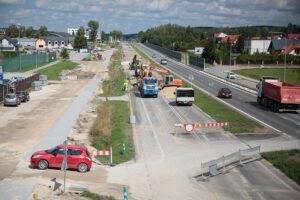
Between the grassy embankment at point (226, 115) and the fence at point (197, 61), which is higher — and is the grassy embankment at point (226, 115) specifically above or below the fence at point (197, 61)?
below

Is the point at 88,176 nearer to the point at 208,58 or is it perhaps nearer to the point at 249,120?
the point at 249,120

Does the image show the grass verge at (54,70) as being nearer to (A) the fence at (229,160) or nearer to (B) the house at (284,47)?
(A) the fence at (229,160)

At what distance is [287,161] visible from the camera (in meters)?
29.0

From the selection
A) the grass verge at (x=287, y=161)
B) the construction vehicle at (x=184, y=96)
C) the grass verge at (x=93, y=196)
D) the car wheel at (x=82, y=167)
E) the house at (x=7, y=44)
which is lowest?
the grass verge at (x=287, y=161)

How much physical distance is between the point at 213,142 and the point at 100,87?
4140 centimetres

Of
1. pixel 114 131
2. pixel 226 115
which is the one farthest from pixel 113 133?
pixel 226 115

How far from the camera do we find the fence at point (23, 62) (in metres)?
91.8

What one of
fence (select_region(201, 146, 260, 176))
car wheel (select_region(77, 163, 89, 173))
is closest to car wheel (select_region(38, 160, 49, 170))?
car wheel (select_region(77, 163, 89, 173))

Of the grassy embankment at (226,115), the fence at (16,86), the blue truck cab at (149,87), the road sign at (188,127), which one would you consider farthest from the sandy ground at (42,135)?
the grassy embankment at (226,115)

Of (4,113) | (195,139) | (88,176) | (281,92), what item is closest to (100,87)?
(4,113)

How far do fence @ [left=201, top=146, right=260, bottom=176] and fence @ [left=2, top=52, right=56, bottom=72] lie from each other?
69.2 m

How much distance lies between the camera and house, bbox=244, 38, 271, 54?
→ 164625 mm

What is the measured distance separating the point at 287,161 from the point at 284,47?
126605 millimetres

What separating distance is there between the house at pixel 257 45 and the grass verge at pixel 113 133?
121 metres
